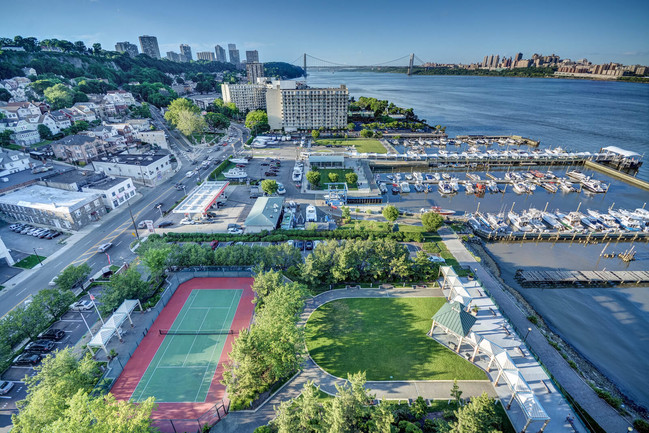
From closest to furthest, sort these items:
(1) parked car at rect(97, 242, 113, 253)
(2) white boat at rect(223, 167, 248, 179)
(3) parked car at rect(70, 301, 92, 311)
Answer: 1. (3) parked car at rect(70, 301, 92, 311)
2. (1) parked car at rect(97, 242, 113, 253)
3. (2) white boat at rect(223, 167, 248, 179)

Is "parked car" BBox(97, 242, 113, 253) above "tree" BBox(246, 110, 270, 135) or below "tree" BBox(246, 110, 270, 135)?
below

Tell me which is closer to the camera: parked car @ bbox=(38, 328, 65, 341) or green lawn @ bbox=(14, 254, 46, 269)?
parked car @ bbox=(38, 328, 65, 341)

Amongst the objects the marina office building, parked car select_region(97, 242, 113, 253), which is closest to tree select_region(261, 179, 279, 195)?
parked car select_region(97, 242, 113, 253)

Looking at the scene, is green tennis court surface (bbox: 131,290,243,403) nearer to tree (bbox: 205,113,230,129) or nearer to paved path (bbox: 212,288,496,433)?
paved path (bbox: 212,288,496,433)

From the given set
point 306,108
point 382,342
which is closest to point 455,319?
point 382,342

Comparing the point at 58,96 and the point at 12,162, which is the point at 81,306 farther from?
the point at 58,96

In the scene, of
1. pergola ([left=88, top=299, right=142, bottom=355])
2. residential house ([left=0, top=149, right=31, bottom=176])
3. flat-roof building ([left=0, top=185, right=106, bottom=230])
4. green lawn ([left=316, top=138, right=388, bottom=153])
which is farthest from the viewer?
green lawn ([left=316, top=138, right=388, bottom=153])

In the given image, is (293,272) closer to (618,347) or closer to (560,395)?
(560,395)

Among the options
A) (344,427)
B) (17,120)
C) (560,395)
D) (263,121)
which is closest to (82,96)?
(17,120)
